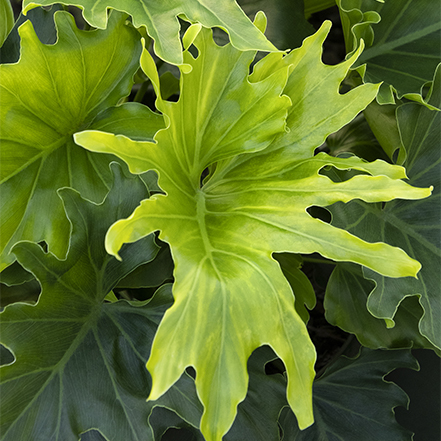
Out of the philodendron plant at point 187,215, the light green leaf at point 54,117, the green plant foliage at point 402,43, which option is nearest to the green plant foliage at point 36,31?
the philodendron plant at point 187,215

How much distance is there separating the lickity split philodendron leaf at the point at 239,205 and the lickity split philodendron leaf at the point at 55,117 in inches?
6.1

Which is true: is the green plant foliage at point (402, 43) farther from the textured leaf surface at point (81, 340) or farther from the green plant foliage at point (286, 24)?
the textured leaf surface at point (81, 340)

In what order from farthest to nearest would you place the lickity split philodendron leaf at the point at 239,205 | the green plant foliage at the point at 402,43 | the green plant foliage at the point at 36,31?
1. the green plant foliage at the point at 402,43
2. the green plant foliage at the point at 36,31
3. the lickity split philodendron leaf at the point at 239,205

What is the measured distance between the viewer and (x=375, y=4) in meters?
0.78

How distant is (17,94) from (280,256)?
0.53 meters

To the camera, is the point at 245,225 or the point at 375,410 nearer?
the point at 245,225

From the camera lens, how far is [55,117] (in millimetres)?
664

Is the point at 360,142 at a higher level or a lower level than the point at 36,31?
lower

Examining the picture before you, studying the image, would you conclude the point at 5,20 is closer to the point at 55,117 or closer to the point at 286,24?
the point at 55,117

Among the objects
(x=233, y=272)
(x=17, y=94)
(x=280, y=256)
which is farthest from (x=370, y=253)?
(x=17, y=94)

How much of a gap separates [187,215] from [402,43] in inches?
23.4

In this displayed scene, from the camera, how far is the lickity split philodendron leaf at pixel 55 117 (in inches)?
23.6

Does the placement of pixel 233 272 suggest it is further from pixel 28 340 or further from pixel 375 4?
pixel 375 4

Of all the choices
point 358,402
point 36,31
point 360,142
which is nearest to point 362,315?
point 358,402
